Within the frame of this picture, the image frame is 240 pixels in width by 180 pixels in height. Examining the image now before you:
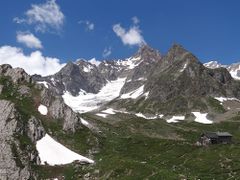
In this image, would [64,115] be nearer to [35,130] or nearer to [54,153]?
[35,130]

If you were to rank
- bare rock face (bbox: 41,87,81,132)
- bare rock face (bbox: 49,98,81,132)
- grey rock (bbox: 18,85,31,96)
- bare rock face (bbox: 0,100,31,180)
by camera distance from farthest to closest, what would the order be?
1. grey rock (bbox: 18,85,31,96)
2. bare rock face (bbox: 41,87,81,132)
3. bare rock face (bbox: 49,98,81,132)
4. bare rock face (bbox: 0,100,31,180)

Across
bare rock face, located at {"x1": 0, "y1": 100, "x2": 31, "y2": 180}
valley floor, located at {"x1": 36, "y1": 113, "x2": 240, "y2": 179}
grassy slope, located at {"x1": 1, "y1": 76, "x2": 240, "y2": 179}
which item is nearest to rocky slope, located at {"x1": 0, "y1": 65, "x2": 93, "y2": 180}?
bare rock face, located at {"x1": 0, "y1": 100, "x2": 31, "y2": 180}

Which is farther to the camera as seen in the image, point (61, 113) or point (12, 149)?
point (61, 113)

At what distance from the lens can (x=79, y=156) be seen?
165000mm

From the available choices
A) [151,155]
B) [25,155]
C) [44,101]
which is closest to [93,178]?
[25,155]

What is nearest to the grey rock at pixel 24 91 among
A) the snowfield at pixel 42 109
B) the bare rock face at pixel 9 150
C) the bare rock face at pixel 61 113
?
the bare rock face at pixel 61 113

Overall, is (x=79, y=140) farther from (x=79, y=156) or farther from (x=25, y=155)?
(x=25, y=155)

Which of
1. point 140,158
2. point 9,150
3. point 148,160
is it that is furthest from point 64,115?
point 9,150

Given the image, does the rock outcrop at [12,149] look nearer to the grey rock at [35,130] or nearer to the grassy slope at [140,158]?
the grey rock at [35,130]

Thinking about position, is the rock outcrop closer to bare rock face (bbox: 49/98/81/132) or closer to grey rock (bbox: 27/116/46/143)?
grey rock (bbox: 27/116/46/143)

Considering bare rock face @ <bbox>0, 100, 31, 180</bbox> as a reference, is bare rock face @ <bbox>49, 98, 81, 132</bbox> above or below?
above

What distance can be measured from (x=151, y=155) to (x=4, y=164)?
61606 mm

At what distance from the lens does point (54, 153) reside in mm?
162375

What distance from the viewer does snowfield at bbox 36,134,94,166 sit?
15718 centimetres
